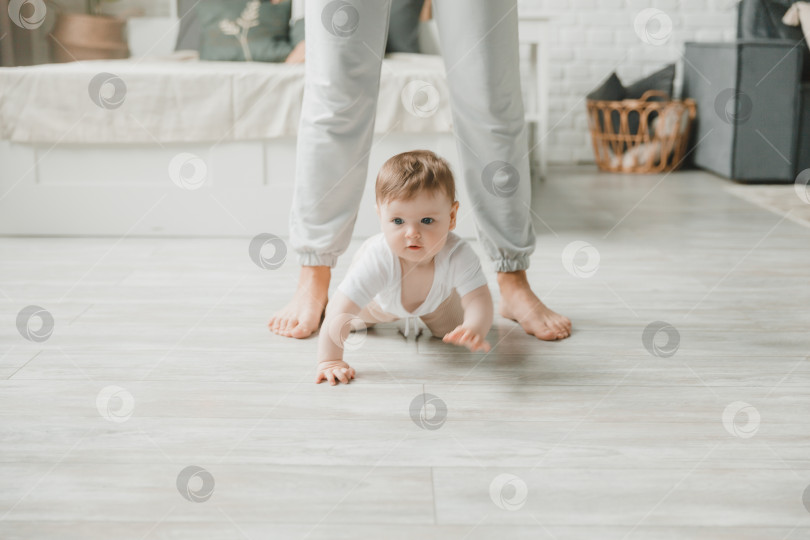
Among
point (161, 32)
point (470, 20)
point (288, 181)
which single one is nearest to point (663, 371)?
point (470, 20)

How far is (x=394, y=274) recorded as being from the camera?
3.59 ft

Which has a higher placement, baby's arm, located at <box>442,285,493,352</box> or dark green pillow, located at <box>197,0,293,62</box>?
dark green pillow, located at <box>197,0,293,62</box>

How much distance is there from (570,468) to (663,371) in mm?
327

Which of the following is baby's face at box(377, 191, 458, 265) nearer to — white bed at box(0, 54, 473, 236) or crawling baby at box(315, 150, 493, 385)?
crawling baby at box(315, 150, 493, 385)

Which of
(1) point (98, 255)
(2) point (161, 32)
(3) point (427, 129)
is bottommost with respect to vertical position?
(1) point (98, 255)

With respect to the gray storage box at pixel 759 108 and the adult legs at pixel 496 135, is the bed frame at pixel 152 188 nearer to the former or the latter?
the adult legs at pixel 496 135

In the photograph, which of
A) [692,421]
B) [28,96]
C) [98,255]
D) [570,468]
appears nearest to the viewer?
[570,468]

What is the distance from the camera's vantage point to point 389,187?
1028mm

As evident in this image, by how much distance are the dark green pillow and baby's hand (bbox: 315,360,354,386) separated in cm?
145

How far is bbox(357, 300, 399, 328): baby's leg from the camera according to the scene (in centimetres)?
118

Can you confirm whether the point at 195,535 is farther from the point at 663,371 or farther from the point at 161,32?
the point at 161,32

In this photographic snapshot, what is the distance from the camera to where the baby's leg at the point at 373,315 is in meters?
1.18

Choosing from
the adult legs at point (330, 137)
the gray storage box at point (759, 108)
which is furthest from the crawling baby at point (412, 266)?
the gray storage box at point (759, 108)

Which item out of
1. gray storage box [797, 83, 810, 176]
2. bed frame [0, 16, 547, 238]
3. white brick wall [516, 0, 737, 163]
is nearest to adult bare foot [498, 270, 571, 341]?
bed frame [0, 16, 547, 238]
